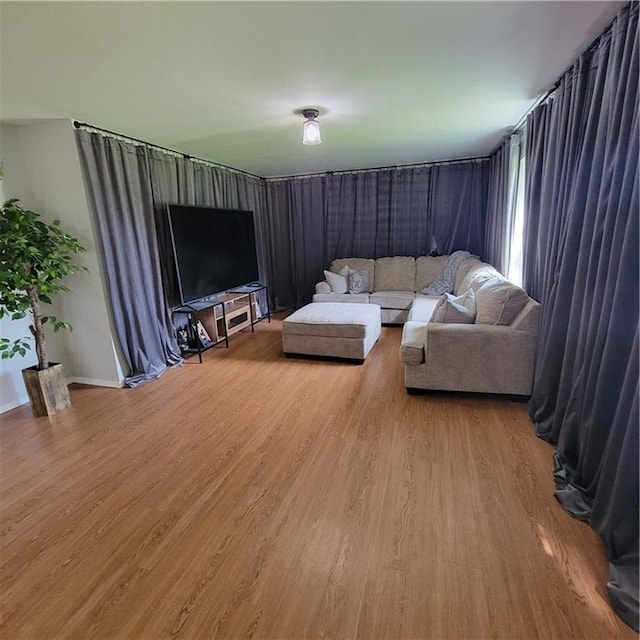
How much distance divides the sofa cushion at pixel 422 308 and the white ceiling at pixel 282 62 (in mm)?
1840

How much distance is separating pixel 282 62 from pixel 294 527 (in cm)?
237

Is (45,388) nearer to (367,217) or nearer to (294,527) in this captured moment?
(294,527)

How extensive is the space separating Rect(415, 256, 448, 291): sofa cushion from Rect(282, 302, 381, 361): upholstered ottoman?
1.56m

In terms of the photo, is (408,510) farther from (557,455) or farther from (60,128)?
(60,128)

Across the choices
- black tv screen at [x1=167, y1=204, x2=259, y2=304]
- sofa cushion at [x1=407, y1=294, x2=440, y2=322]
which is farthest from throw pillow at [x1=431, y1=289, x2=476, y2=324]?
black tv screen at [x1=167, y1=204, x2=259, y2=304]

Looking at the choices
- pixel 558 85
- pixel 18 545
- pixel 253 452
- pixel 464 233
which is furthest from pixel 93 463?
pixel 464 233

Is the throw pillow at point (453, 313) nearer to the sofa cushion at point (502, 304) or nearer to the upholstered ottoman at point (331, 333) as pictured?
the sofa cushion at point (502, 304)

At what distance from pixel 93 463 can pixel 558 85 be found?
12.5 ft

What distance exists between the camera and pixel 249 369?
3.64 m

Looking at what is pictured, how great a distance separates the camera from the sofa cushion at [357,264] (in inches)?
212

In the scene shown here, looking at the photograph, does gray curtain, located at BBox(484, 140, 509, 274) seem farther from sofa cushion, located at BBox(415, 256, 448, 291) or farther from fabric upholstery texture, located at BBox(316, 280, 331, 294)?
fabric upholstery texture, located at BBox(316, 280, 331, 294)

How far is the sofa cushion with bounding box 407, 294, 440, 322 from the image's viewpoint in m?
3.85

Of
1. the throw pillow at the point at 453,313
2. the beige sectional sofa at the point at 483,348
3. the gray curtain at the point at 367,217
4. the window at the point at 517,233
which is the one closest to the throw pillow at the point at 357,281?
the gray curtain at the point at 367,217

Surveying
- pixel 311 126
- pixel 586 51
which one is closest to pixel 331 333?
pixel 311 126
